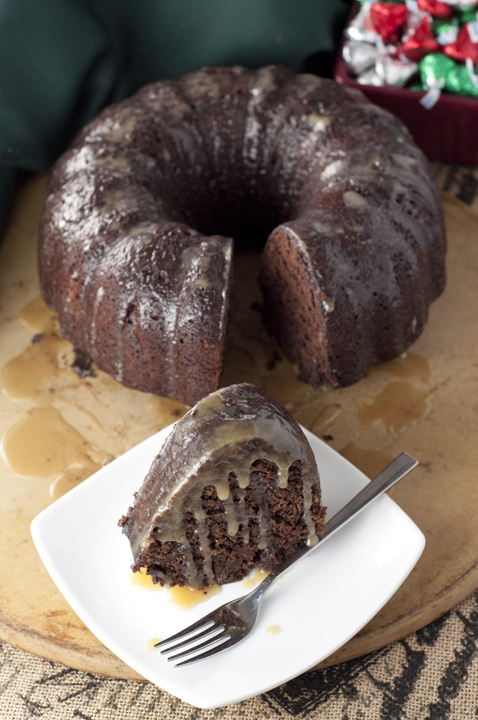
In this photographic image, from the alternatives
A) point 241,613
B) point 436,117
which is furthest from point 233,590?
point 436,117

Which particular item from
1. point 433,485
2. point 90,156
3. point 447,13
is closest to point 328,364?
point 433,485

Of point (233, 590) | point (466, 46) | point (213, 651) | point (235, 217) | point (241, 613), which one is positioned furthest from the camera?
point (466, 46)

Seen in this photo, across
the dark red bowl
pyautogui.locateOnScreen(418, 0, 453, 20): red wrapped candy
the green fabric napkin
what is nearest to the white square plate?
the green fabric napkin

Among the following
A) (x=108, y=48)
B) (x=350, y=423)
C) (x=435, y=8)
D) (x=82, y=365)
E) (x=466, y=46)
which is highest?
(x=108, y=48)

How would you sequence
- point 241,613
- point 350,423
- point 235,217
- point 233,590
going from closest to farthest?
point 241,613
point 233,590
point 350,423
point 235,217

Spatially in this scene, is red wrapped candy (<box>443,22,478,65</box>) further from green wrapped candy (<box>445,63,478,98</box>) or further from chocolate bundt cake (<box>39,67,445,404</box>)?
chocolate bundt cake (<box>39,67,445,404</box>)

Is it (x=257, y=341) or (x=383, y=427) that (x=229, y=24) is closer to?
(x=257, y=341)

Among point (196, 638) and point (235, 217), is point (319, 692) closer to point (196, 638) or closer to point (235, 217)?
point (196, 638)
